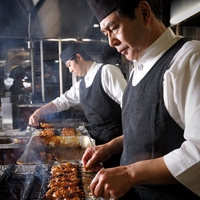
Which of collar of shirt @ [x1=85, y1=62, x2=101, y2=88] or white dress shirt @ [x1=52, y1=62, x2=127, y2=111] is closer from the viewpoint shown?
white dress shirt @ [x1=52, y1=62, x2=127, y2=111]

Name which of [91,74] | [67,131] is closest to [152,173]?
[67,131]

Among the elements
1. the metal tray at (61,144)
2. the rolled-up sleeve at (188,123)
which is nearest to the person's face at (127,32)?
the rolled-up sleeve at (188,123)

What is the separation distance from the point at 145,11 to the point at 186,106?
24.5 inches

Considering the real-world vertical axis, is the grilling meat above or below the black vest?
below

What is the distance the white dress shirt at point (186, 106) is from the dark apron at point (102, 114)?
1.60 meters

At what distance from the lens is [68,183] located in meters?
1.33

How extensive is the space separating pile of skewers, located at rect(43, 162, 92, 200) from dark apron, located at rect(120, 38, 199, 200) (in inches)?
15.0

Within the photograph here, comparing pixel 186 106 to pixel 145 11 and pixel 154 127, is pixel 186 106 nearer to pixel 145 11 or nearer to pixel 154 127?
pixel 154 127

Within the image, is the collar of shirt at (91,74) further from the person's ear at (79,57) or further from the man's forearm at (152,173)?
the man's forearm at (152,173)

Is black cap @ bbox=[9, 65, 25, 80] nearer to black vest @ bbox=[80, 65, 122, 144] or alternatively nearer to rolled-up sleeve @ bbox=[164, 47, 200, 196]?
black vest @ bbox=[80, 65, 122, 144]

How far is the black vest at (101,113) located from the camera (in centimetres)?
258

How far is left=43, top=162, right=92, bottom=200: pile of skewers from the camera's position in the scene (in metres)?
1.19

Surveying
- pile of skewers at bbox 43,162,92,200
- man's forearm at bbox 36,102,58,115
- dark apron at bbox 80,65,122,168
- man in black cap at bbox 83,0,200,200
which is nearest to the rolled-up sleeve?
man in black cap at bbox 83,0,200,200

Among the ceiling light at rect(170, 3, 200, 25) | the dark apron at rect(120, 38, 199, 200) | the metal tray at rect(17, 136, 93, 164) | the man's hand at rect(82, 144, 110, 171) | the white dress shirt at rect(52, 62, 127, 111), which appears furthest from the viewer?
the white dress shirt at rect(52, 62, 127, 111)
